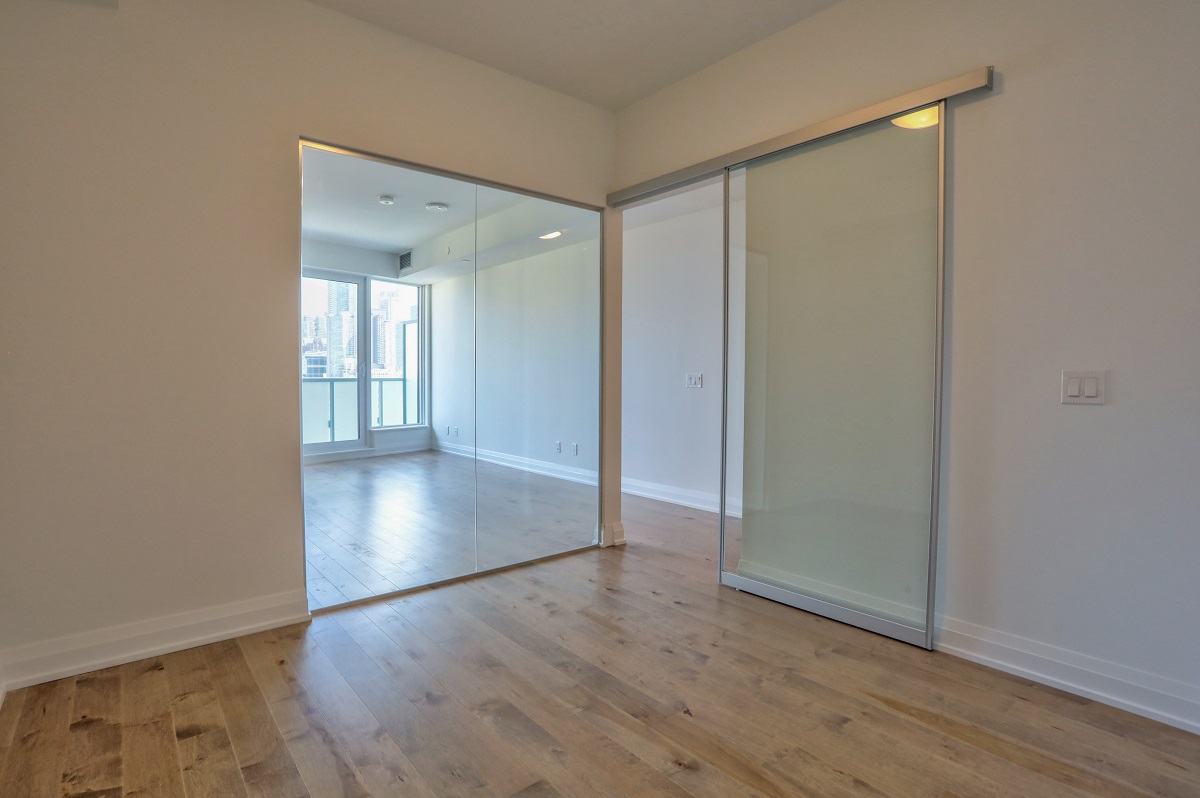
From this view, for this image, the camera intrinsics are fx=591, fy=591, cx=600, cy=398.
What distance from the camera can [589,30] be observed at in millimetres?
3023

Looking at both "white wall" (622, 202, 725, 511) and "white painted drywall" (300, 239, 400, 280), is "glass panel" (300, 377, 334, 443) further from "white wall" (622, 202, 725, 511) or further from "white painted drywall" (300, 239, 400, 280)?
"white wall" (622, 202, 725, 511)

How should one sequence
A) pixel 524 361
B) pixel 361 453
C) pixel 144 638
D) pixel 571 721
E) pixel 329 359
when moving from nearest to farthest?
pixel 571 721, pixel 144 638, pixel 329 359, pixel 361 453, pixel 524 361

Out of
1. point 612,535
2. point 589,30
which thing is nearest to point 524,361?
point 612,535

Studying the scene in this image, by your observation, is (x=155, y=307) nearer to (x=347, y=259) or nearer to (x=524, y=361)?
(x=347, y=259)

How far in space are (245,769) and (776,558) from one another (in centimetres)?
242

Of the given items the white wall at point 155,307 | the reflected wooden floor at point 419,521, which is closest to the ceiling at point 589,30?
the white wall at point 155,307

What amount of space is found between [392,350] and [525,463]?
107cm

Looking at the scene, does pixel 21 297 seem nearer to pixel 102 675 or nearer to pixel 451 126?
pixel 102 675

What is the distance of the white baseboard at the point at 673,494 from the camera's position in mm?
5262

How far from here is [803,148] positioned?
296 centimetres

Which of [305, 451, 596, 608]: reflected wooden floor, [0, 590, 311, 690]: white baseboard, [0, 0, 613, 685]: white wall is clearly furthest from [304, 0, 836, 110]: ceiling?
[0, 590, 311, 690]: white baseboard

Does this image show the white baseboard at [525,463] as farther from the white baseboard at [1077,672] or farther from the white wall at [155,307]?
the white baseboard at [1077,672]

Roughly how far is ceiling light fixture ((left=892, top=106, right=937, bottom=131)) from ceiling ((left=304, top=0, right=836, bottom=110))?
2.38 feet

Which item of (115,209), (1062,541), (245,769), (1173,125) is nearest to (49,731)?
(245,769)
